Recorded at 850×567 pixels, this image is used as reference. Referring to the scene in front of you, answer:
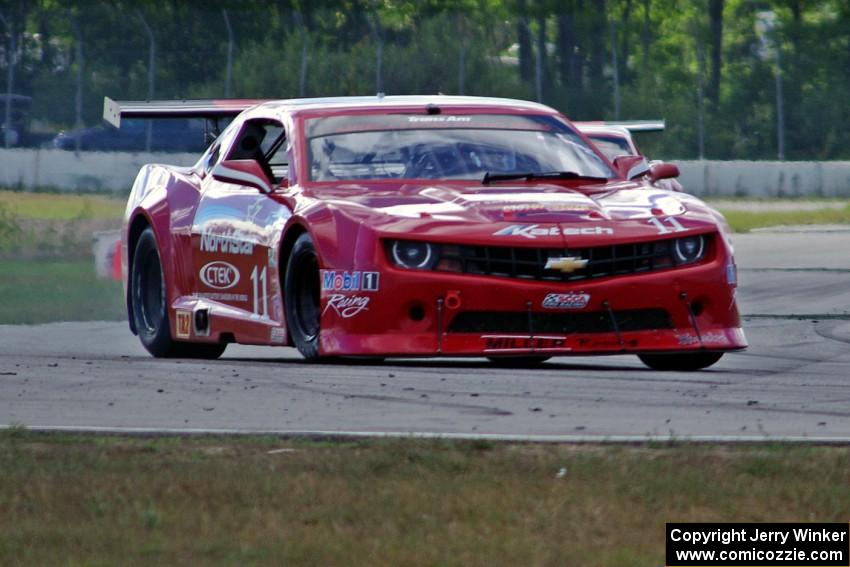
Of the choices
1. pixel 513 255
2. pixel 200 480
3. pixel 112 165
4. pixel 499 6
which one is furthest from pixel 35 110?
pixel 200 480

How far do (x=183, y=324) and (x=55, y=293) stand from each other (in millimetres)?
9415

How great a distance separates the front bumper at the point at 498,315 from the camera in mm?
8258

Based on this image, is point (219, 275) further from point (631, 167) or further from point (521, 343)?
point (631, 167)

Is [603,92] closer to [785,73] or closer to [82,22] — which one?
[785,73]

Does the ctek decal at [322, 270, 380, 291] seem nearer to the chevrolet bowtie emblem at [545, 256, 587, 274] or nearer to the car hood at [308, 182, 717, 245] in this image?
the car hood at [308, 182, 717, 245]

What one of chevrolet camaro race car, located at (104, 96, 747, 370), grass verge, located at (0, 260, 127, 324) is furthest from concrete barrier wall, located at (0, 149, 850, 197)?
chevrolet camaro race car, located at (104, 96, 747, 370)

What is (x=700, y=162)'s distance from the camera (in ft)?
101

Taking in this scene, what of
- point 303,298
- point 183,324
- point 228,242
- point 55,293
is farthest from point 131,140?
point 303,298

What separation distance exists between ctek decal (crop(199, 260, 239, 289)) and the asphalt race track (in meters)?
0.40

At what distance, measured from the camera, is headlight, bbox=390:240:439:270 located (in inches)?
326

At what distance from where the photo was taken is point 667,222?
8.53 metres

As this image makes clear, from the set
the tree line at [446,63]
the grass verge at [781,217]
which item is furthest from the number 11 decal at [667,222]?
the tree line at [446,63]

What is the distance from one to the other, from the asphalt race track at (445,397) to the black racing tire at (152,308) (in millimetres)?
791

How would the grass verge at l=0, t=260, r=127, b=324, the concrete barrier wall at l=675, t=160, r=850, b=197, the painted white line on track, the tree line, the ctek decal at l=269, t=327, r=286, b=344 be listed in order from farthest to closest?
1. the concrete barrier wall at l=675, t=160, r=850, b=197
2. the tree line
3. the grass verge at l=0, t=260, r=127, b=324
4. the ctek decal at l=269, t=327, r=286, b=344
5. the painted white line on track
